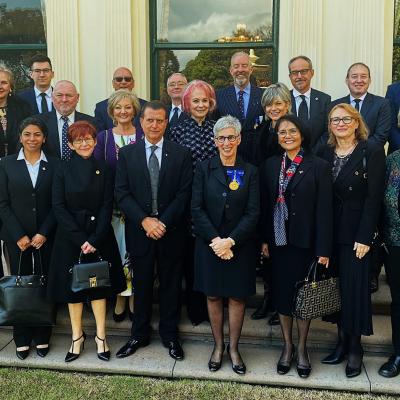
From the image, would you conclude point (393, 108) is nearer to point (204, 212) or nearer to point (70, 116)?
point (204, 212)

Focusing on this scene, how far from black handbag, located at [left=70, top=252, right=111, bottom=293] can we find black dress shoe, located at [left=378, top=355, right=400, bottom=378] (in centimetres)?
219

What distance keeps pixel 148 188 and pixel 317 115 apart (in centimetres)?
189

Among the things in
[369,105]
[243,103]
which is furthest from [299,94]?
[369,105]

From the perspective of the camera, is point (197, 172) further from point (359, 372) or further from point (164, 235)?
point (359, 372)

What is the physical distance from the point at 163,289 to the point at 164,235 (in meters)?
0.49

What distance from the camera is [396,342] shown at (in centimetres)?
379

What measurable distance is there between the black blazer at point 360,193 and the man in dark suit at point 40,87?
10.2 ft

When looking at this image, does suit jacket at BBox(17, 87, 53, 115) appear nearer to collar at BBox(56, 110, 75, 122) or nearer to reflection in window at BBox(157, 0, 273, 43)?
collar at BBox(56, 110, 75, 122)

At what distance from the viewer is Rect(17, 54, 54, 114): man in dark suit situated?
506cm

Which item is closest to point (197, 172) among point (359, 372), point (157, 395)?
point (157, 395)

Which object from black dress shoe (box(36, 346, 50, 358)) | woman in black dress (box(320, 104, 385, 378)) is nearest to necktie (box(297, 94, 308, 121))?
woman in black dress (box(320, 104, 385, 378))

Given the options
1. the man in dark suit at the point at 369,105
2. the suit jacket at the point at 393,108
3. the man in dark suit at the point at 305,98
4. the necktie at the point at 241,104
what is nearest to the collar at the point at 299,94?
the man in dark suit at the point at 305,98

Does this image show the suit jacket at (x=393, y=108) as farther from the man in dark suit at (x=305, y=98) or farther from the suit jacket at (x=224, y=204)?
the suit jacket at (x=224, y=204)

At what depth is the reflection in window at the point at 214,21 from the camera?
646cm
